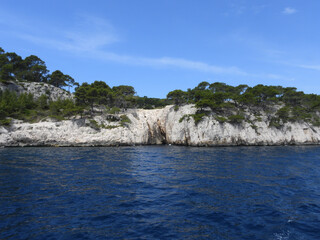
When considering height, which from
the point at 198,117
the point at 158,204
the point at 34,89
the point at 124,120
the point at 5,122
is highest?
the point at 34,89

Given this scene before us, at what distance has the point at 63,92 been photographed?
89438mm

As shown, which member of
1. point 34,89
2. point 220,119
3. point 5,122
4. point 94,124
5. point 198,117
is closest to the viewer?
point 5,122

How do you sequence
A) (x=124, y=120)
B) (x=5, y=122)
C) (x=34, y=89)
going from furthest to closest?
(x=34, y=89)
(x=124, y=120)
(x=5, y=122)

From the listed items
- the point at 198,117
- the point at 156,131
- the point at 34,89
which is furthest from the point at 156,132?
the point at 34,89

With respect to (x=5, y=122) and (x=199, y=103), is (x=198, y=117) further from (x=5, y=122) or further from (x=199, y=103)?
(x=5, y=122)

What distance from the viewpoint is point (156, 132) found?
7275 cm

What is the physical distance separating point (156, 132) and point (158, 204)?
59211 millimetres

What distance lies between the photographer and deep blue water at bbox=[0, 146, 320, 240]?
990 centimetres

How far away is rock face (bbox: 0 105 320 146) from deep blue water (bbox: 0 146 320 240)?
1332 inches

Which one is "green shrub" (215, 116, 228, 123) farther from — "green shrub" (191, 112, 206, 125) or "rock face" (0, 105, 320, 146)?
"green shrub" (191, 112, 206, 125)

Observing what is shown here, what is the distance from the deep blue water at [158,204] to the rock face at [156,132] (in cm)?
3384

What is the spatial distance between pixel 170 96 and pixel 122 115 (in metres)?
18.7

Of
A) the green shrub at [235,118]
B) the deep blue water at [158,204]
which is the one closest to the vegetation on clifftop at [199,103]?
the green shrub at [235,118]

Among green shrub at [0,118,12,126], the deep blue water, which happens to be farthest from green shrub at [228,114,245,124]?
green shrub at [0,118,12,126]
